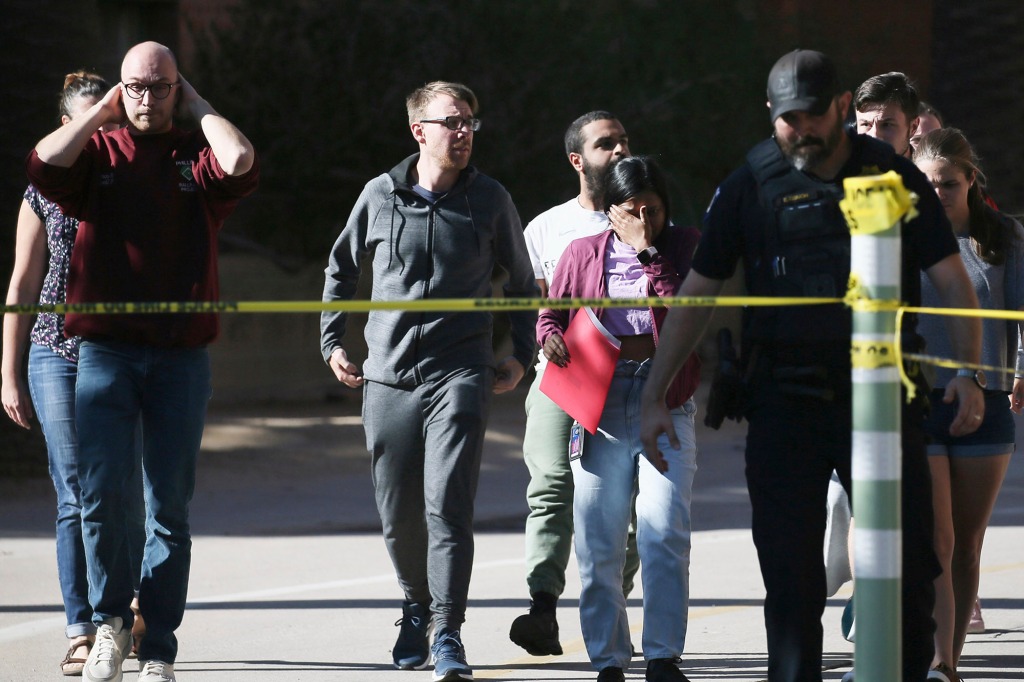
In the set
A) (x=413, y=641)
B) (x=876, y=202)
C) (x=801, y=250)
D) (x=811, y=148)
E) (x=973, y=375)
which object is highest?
(x=811, y=148)

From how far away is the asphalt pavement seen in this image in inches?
230

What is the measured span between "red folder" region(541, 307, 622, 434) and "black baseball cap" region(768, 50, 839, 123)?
1.37 metres

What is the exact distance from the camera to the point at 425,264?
5656 mm

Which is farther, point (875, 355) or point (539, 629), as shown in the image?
point (539, 629)

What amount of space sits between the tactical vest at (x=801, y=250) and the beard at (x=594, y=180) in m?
1.91

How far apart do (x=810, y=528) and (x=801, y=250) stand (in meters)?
0.75

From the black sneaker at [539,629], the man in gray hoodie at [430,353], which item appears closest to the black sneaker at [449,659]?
the man in gray hoodie at [430,353]

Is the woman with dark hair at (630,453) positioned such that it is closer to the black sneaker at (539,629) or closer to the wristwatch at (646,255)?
the wristwatch at (646,255)

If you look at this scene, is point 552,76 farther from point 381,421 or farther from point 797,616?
point 797,616

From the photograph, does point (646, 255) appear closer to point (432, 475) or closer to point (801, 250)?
point (432, 475)

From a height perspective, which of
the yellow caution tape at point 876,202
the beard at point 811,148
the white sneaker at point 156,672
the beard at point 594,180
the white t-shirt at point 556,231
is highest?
the beard at point 594,180

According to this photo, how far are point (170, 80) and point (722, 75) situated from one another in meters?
13.1

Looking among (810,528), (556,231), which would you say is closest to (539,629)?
(556,231)

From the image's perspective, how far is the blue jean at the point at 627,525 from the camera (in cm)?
511
